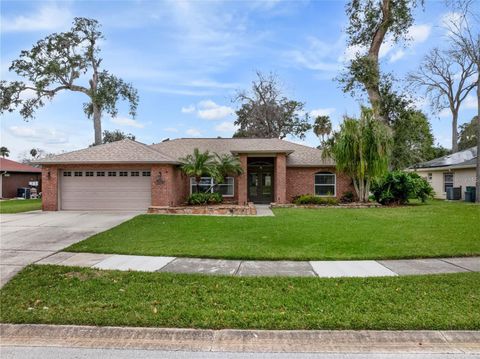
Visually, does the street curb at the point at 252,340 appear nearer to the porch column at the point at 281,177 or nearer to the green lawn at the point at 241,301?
the green lawn at the point at 241,301

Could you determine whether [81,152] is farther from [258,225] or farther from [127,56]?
[258,225]

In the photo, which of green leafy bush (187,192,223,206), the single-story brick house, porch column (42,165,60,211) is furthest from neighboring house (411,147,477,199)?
porch column (42,165,60,211)

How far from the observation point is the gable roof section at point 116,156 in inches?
687

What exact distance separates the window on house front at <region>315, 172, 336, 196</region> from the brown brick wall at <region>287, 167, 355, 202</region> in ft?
0.78

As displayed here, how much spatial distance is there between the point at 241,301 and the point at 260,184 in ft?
59.5

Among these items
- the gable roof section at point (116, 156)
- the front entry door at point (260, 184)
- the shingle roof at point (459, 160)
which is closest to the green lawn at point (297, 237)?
the gable roof section at point (116, 156)

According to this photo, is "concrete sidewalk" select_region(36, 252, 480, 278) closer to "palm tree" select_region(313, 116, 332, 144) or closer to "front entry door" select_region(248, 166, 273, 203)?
"front entry door" select_region(248, 166, 273, 203)

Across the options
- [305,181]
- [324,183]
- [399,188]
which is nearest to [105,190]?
[305,181]

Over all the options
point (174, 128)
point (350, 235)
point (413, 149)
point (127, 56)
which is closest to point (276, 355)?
point (350, 235)

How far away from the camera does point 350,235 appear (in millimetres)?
10281

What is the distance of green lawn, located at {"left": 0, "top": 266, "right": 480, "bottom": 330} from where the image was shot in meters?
4.52

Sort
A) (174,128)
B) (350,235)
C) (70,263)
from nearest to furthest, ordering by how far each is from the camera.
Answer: (70,263), (350,235), (174,128)

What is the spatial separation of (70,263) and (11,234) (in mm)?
4848

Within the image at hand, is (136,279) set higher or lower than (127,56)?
lower
